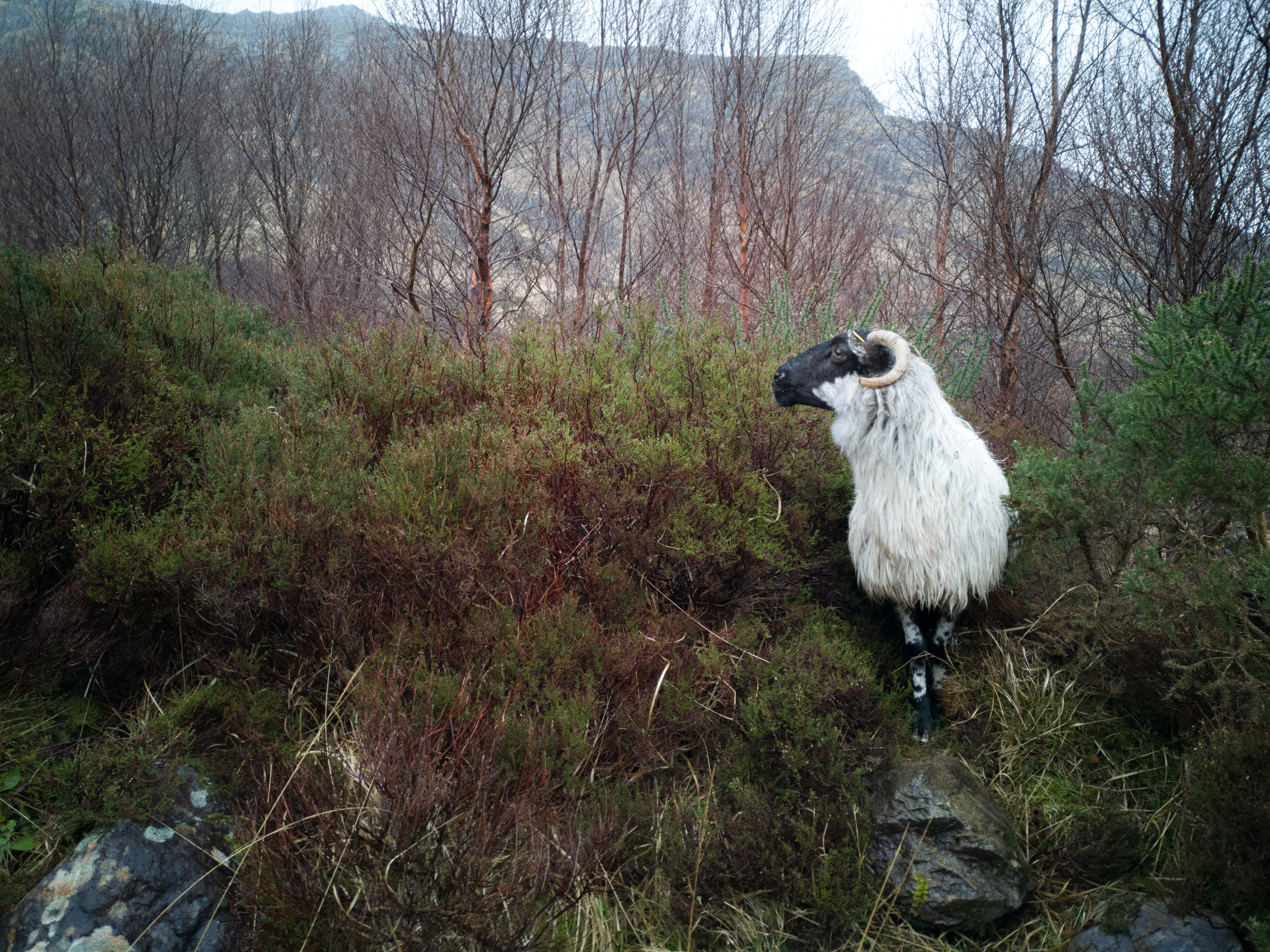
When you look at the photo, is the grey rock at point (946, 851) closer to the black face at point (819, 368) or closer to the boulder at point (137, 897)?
the black face at point (819, 368)

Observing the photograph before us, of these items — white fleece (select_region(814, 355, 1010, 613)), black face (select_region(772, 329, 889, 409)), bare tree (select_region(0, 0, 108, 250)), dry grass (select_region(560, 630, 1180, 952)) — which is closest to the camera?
dry grass (select_region(560, 630, 1180, 952))

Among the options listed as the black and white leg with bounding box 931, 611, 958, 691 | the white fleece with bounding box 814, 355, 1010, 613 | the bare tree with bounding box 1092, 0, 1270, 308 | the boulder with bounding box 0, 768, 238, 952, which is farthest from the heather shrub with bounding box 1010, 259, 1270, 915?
the boulder with bounding box 0, 768, 238, 952

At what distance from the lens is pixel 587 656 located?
10.4ft

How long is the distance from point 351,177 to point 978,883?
12872 mm

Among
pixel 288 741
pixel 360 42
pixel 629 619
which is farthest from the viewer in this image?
pixel 360 42

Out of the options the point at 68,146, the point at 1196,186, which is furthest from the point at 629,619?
the point at 68,146

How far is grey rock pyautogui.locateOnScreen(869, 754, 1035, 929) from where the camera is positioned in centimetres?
272

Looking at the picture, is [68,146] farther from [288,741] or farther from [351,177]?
[288,741]

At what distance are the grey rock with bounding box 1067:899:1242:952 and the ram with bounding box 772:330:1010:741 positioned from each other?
1.01 m

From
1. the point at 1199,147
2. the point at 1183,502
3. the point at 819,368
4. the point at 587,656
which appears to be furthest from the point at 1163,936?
the point at 1199,147

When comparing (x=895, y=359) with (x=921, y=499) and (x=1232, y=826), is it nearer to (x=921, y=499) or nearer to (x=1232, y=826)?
(x=921, y=499)

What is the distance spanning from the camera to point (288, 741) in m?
2.99

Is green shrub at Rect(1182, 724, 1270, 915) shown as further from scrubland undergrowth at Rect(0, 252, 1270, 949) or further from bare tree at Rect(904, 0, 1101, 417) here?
bare tree at Rect(904, 0, 1101, 417)

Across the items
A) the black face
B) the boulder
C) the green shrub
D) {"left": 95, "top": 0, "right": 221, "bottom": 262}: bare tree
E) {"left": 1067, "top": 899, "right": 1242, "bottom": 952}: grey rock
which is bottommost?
the boulder
